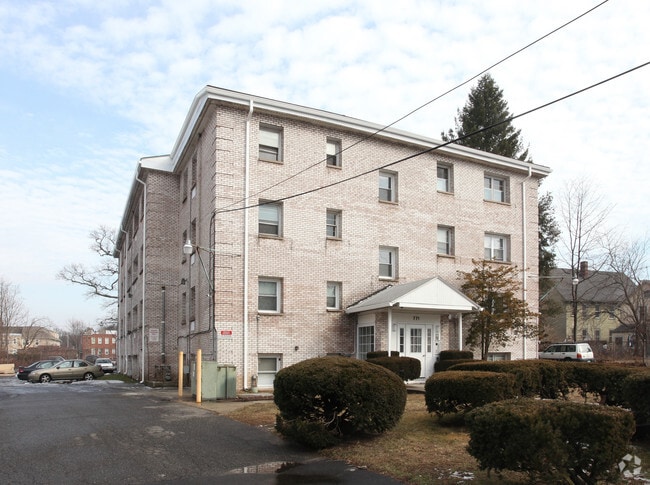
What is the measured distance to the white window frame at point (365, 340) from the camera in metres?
20.2

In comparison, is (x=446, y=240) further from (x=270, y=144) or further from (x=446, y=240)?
(x=270, y=144)

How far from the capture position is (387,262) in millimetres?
22656

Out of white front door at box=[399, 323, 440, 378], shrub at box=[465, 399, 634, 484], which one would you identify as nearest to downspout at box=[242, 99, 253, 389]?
white front door at box=[399, 323, 440, 378]

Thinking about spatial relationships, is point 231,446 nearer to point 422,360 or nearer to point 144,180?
point 422,360

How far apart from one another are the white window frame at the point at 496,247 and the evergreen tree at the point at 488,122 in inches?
769

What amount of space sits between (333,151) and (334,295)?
5523 millimetres

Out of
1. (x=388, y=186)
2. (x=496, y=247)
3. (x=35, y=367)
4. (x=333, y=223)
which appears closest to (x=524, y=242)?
(x=496, y=247)

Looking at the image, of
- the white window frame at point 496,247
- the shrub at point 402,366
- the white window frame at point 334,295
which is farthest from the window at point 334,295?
the white window frame at point 496,247

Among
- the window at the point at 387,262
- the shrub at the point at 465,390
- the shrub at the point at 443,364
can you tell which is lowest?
the shrub at the point at 443,364

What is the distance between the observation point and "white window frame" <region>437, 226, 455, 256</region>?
79.8 feet

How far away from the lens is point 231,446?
362 inches

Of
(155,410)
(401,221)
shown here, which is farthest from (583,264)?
(155,410)

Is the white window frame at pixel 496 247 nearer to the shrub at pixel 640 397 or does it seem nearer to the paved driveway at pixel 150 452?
the paved driveway at pixel 150 452

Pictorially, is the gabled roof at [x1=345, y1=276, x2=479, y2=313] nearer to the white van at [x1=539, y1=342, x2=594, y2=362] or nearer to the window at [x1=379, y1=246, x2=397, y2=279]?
the window at [x1=379, y1=246, x2=397, y2=279]
